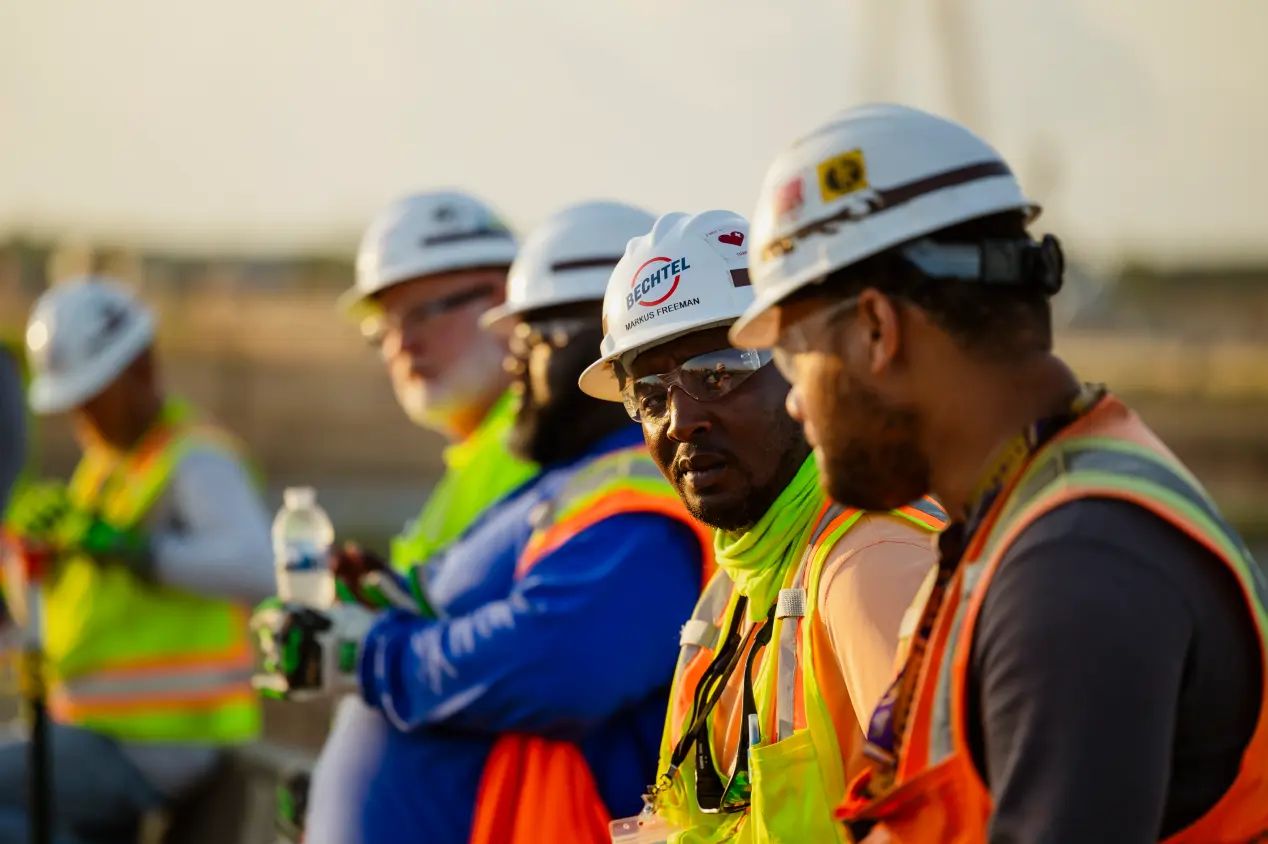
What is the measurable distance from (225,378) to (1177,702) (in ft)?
117

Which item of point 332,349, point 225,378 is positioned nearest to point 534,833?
point 225,378

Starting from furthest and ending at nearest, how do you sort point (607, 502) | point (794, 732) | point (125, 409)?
point (125, 409) → point (607, 502) → point (794, 732)

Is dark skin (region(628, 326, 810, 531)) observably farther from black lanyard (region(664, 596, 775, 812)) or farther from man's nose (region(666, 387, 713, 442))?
black lanyard (region(664, 596, 775, 812))

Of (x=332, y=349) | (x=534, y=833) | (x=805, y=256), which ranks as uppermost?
(x=805, y=256)

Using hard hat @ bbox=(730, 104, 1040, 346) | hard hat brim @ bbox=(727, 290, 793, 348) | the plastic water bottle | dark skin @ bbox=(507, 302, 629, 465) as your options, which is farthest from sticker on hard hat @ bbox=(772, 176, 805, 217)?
the plastic water bottle

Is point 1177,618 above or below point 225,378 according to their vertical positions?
above

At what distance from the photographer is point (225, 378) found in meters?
36.3

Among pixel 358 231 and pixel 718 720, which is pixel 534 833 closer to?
pixel 718 720

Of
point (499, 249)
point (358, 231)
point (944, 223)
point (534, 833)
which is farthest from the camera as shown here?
point (358, 231)

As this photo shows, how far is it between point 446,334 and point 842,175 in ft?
11.8

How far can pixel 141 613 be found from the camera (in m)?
6.79

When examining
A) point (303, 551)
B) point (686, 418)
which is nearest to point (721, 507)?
point (686, 418)

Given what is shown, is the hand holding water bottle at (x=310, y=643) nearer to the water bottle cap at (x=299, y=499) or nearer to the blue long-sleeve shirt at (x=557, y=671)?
the blue long-sleeve shirt at (x=557, y=671)

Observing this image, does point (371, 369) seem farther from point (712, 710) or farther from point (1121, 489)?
point (1121, 489)
